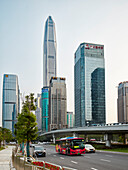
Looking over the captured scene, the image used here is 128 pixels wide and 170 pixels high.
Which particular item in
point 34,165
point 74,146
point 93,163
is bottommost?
point 93,163

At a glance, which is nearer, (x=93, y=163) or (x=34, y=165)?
(x=34, y=165)

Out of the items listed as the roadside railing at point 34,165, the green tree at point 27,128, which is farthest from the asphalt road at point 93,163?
the green tree at point 27,128

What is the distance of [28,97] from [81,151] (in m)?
12.5

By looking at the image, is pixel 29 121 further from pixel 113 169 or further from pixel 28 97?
pixel 113 169

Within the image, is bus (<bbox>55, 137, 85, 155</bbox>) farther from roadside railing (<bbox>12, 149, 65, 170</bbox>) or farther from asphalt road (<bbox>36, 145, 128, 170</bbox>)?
roadside railing (<bbox>12, 149, 65, 170</bbox>)

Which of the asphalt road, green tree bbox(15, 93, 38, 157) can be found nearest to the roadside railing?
the asphalt road

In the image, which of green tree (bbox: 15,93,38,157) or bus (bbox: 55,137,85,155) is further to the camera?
bus (bbox: 55,137,85,155)

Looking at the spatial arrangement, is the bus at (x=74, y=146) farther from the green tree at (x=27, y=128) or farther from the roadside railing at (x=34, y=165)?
the roadside railing at (x=34, y=165)

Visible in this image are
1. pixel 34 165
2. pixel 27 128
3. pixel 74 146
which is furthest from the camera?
pixel 74 146

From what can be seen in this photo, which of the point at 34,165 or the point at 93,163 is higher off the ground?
the point at 34,165

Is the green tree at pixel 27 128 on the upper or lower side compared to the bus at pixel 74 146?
upper

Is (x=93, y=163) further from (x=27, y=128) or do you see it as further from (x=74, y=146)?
(x=27, y=128)

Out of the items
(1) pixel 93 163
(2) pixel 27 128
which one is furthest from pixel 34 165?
(2) pixel 27 128

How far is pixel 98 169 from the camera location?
71.6 feet
